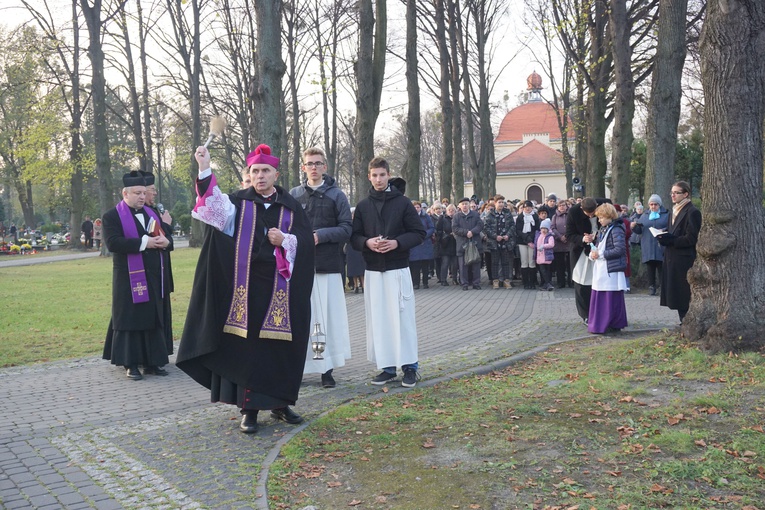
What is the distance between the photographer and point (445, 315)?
1341 centimetres

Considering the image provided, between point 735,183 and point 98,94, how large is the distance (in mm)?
26429

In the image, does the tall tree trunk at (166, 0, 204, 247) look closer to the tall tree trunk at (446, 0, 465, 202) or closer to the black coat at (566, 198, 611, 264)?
the tall tree trunk at (446, 0, 465, 202)

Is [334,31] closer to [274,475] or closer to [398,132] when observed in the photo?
[274,475]

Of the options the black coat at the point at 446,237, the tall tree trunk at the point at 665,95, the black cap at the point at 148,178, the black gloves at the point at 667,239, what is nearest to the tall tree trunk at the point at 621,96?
the tall tree trunk at the point at 665,95

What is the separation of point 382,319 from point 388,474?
2754mm

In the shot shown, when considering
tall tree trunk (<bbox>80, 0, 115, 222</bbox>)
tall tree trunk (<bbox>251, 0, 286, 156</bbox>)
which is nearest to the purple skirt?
tall tree trunk (<bbox>251, 0, 286, 156</bbox>)

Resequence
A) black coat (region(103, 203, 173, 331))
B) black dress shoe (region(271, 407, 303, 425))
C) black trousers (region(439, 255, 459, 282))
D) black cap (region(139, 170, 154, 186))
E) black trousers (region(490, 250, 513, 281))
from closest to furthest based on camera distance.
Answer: black dress shoe (region(271, 407, 303, 425)), black coat (region(103, 203, 173, 331)), black cap (region(139, 170, 154, 186)), black trousers (region(490, 250, 513, 281)), black trousers (region(439, 255, 459, 282))

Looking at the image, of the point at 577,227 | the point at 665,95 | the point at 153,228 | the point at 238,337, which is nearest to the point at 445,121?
the point at 665,95

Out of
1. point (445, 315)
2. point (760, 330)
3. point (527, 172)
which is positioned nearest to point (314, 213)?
point (760, 330)

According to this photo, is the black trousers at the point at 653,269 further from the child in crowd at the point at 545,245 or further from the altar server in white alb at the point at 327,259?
the altar server in white alb at the point at 327,259

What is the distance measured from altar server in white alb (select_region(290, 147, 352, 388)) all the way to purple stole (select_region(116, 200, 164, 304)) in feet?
7.40

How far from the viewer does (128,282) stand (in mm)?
8703

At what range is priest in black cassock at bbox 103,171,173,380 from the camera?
8.63 meters

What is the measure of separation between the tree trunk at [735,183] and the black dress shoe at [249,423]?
4.71m
